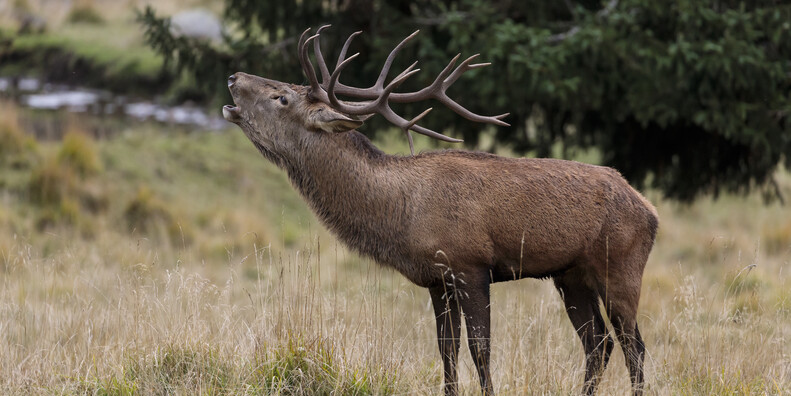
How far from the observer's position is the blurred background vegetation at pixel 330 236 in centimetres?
525

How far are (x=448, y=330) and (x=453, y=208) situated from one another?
2.36ft

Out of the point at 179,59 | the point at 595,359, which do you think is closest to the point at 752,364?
the point at 595,359

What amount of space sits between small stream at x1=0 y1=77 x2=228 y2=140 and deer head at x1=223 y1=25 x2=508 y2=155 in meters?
10.4

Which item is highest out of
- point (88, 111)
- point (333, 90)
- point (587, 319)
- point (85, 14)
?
point (333, 90)

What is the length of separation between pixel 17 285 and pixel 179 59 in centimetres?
438

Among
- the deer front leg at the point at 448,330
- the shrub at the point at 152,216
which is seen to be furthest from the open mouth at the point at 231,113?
the shrub at the point at 152,216

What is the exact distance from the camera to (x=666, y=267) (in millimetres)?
12039

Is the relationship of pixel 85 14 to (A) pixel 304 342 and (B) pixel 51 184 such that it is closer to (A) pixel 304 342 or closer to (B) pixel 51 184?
(B) pixel 51 184

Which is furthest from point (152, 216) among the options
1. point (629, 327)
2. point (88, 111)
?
point (629, 327)

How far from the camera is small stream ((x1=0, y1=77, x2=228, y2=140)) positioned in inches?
621

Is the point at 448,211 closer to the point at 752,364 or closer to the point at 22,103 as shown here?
the point at 752,364

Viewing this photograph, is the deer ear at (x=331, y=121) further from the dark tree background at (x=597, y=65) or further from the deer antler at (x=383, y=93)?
the dark tree background at (x=597, y=65)

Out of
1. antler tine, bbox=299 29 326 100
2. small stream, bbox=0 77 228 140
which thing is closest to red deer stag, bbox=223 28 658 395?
antler tine, bbox=299 29 326 100

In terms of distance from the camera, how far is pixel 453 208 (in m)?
5.22
